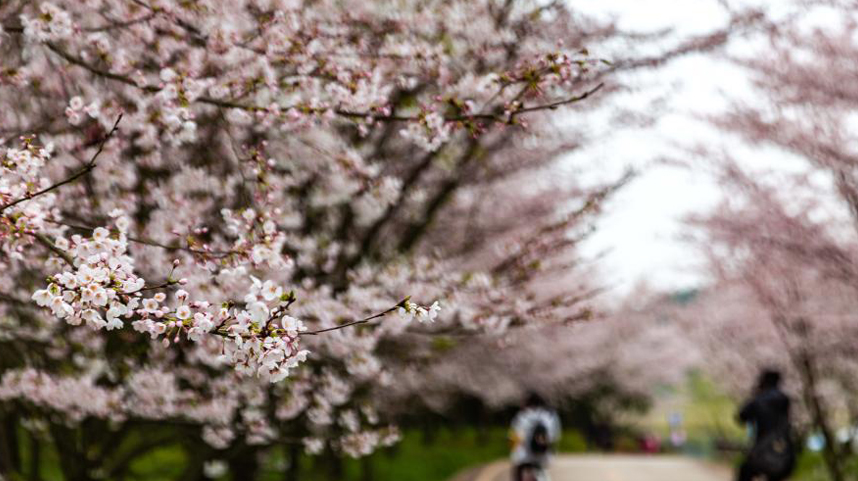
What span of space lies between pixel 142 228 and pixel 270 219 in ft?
6.35

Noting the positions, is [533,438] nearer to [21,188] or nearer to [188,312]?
[21,188]

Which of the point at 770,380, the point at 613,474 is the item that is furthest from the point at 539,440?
the point at 613,474

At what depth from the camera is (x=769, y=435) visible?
8.13m

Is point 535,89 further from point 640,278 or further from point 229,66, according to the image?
point 640,278

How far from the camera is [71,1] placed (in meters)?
4.93

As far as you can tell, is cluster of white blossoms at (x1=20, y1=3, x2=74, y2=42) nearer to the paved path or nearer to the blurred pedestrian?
the blurred pedestrian

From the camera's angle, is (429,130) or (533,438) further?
(533,438)

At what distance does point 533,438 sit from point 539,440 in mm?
88

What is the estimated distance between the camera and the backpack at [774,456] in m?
8.04

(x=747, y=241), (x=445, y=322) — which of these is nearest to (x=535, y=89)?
(x=445, y=322)

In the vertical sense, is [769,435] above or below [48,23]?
below

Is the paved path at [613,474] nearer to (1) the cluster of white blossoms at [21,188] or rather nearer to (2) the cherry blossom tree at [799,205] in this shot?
(2) the cherry blossom tree at [799,205]

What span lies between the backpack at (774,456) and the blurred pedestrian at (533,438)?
3847 millimetres

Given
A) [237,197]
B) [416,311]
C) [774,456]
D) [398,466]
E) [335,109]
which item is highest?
[237,197]
